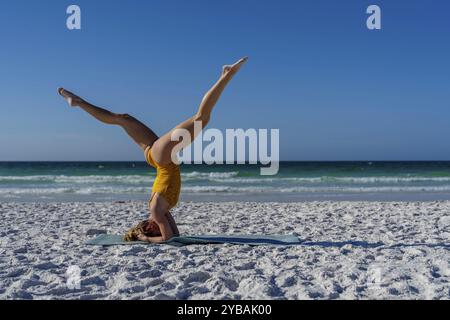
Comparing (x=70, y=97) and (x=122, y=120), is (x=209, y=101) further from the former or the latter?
(x=70, y=97)

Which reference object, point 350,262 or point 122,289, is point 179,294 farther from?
point 350,262

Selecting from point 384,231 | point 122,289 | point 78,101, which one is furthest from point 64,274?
point 384,231

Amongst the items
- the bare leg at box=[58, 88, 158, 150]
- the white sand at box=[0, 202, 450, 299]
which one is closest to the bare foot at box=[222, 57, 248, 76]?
the bare leg at box=[58, 88, 158, 150]

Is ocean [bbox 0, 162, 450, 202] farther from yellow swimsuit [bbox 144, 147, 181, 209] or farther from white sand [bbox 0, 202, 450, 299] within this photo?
yellow swimsuit [bbox 144, 147, 181, 209]

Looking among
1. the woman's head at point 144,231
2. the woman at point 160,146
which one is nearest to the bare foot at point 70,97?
the woman at point 160,146

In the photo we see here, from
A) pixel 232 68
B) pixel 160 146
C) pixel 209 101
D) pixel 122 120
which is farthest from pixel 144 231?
pixel 232 68

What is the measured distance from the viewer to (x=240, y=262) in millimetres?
4547

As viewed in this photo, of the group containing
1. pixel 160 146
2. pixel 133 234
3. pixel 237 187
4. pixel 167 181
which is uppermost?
pixel 160 146

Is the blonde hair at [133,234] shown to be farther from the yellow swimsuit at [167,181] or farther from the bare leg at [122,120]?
the bare leg at [122,120]

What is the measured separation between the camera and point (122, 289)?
12.0 ft

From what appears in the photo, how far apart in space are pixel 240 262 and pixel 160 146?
1658 millimetres

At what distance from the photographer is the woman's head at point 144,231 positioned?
18.1 ft

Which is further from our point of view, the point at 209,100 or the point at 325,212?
the point at 325,212
